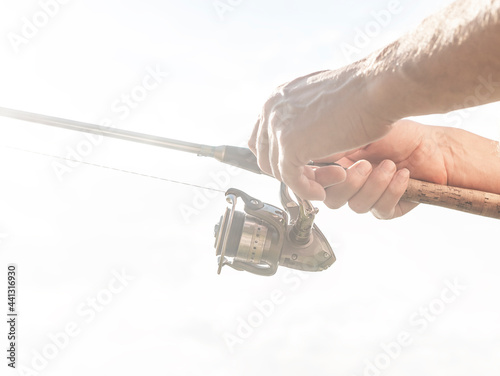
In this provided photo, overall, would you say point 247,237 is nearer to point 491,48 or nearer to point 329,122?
point 329,122

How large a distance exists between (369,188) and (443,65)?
1487 mm

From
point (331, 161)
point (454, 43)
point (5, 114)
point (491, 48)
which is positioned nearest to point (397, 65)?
point (454, 43)

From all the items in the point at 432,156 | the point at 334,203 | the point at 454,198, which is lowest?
the point at 454,198

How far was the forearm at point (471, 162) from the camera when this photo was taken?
11.5 ft

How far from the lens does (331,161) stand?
3482mm

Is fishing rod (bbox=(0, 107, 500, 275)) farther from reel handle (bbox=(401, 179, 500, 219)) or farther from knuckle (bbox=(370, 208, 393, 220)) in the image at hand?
knuckle (bbox=(370, 208, 393, 220))

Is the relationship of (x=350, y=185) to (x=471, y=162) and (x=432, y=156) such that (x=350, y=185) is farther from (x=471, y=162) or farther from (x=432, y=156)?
(x=471, y=162)

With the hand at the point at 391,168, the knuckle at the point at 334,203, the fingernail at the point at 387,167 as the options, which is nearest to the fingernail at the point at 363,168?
the hand at the point at 391,168

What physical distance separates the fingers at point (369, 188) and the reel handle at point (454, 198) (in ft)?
0.29

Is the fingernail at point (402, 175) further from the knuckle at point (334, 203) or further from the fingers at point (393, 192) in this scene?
the knuckle at point (334, 203)

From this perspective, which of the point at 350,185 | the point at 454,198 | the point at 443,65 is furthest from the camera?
the point at 454,198

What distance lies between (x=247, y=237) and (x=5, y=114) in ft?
5.84

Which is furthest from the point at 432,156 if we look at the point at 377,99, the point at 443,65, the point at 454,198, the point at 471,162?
the point at 443,65

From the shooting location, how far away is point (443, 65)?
5.66 ft
